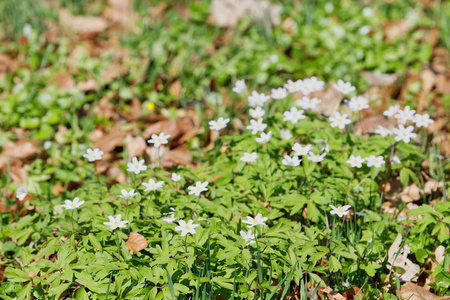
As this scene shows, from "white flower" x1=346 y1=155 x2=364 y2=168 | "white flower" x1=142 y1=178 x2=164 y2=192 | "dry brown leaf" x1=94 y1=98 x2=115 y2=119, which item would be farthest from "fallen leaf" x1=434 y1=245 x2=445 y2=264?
"dry brown leaf" x1=94 y1=98 x2=115 y2=119

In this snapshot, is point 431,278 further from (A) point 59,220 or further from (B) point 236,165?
(A) point 59,220

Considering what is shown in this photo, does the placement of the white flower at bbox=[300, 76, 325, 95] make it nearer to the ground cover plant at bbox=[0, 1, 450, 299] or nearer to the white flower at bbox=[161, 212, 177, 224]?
the ground cover plant at bbox=[0, 1, 450, 299]

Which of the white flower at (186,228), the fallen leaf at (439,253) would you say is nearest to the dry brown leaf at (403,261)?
the fallen leaf at (439,253)

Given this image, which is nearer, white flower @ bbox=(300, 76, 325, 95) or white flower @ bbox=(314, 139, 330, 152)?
white flower @ bbox=(314, 139, 330, 152)

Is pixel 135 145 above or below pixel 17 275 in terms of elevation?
below

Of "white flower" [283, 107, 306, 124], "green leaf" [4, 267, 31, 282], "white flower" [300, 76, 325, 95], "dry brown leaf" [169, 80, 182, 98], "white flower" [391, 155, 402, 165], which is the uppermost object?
"white flower" [300, 76, 325, 95]

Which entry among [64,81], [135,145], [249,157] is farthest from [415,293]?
[64,81]

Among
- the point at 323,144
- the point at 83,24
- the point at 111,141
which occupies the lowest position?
the point at 111,141

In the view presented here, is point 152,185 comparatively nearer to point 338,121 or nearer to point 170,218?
point 170,218

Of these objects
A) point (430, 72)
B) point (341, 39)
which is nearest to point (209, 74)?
point (341, 39)
